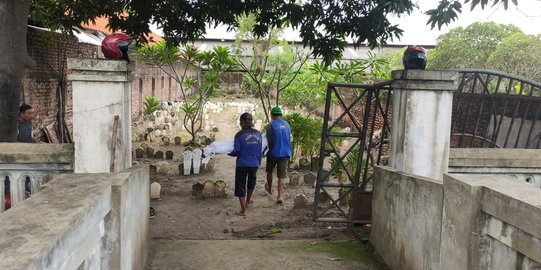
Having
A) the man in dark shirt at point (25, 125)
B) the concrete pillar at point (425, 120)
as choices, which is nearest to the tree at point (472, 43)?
the concrete pillar at point (425, 120)

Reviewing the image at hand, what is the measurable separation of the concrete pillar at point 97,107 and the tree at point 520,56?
16.2 m

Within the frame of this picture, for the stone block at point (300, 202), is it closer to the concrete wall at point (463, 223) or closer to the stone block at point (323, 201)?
the stone block at point (323, 201)

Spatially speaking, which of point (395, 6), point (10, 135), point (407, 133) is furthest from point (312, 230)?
point (10, 135)

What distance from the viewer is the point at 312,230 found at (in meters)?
6.92

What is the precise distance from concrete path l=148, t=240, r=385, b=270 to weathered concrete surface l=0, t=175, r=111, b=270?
2.14 m

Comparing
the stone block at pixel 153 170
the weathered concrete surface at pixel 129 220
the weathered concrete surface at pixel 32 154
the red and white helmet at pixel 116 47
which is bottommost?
the stone block at pixel 153 170

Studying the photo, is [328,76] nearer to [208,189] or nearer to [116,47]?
[208,189]

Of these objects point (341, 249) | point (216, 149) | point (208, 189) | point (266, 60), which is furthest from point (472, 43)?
point (341, 249)

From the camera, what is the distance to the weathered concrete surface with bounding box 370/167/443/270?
12.6 feet

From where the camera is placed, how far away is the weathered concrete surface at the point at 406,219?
3.83 metres

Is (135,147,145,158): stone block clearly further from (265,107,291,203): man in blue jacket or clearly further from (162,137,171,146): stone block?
(265,107,291,203): man in blue jacket

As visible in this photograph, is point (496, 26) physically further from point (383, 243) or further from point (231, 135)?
point (383, 243)

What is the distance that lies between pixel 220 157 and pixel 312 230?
6.90 meters

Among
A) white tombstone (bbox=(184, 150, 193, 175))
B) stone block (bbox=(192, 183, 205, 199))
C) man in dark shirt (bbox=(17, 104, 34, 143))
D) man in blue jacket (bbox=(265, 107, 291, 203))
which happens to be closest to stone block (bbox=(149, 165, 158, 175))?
white tombstone (bbox=(184, 150, 193, 175))
